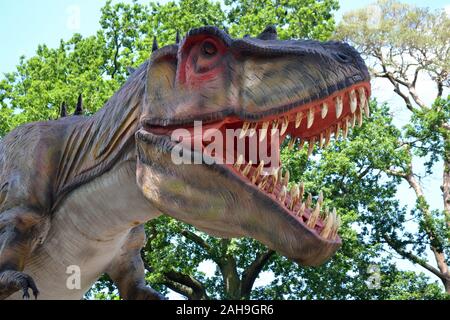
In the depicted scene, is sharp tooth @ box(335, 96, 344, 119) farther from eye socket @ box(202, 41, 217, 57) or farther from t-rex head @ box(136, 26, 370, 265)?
eye socket @ box(202, 41, 217, 57)

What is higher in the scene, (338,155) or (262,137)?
(338,155)

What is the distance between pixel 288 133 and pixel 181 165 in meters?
0.63

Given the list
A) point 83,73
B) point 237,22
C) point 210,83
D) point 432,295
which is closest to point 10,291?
point 210,83

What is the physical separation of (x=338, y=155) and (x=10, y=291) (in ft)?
61.4

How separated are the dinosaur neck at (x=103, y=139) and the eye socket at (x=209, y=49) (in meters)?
0.47

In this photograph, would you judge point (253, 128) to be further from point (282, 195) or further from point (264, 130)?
point (282, 195)

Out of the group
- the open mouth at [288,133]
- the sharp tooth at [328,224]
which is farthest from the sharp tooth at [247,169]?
the sharp tooth at [328,224]

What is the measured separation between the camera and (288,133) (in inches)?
170

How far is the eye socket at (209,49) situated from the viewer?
427 centimetres

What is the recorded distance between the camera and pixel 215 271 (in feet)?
78.3

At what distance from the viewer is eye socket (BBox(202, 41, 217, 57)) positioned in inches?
168

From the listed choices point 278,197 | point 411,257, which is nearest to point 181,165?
point 278,197
